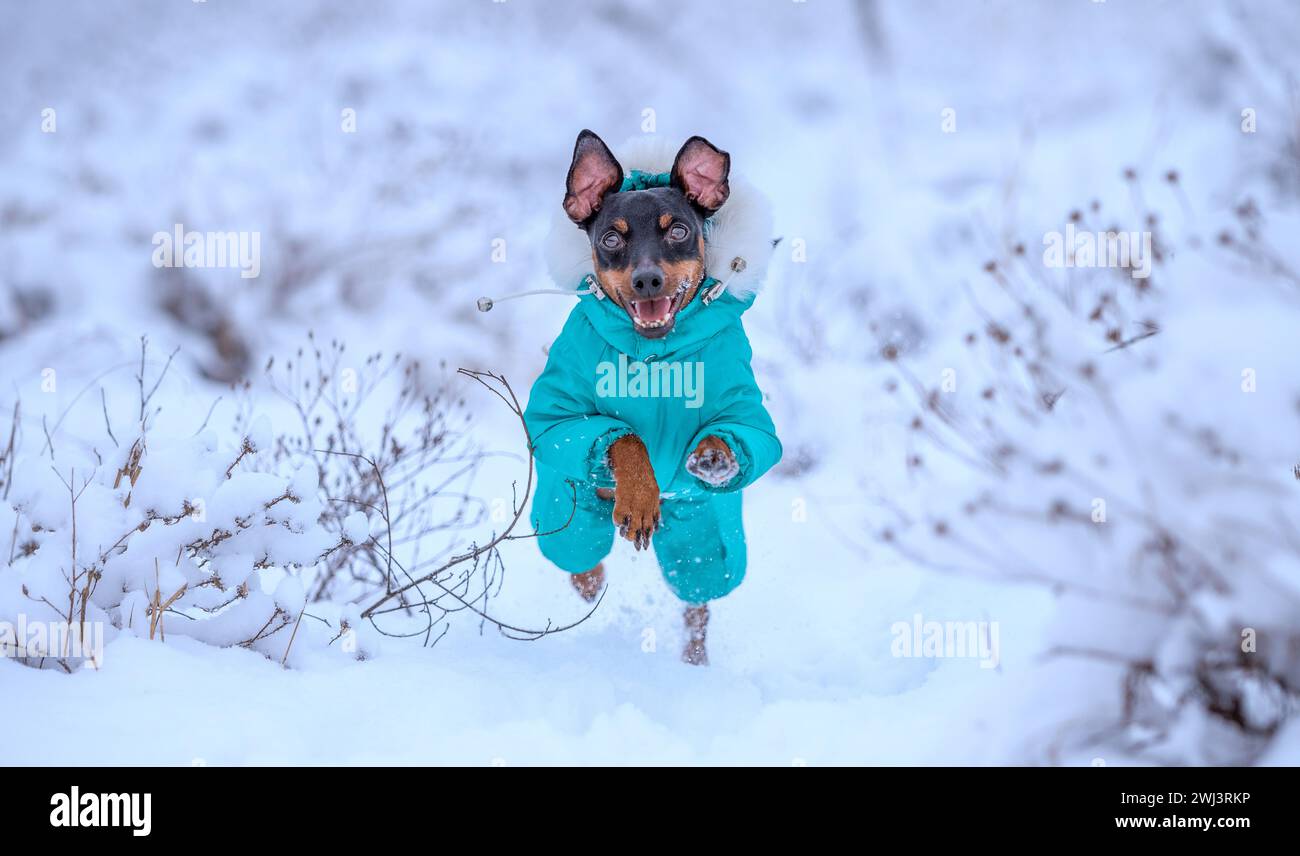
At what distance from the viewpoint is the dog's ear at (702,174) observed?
9.37 feet

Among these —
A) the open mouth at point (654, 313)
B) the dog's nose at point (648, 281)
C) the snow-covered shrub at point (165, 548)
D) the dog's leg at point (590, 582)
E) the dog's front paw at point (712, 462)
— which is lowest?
the dog's leg at point (590, 582)

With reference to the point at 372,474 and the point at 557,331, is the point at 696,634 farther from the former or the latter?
the point at 557,331

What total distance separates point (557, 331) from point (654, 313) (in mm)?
5101

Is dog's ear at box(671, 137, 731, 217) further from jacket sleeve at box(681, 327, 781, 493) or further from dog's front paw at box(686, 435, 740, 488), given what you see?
dog's front paw at box(686, 435, 740, 488)

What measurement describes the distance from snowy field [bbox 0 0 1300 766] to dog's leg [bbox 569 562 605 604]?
65 millimetres

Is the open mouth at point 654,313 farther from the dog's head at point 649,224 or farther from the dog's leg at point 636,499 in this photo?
the dog's leg at point 636,499

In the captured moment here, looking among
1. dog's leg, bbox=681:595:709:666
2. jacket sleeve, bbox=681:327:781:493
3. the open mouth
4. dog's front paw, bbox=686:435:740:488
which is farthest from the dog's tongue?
dog's leg, bbox=681:595:709:666

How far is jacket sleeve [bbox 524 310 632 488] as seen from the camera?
9.03 ft

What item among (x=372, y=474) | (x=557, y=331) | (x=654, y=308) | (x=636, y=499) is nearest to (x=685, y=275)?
(x=654, y=308)

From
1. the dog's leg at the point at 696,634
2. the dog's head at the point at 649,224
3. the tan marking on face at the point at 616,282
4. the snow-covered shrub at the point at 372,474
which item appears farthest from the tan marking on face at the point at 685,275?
the snow-covered shrub at the point at 372,474

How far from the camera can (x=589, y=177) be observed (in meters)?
2.87

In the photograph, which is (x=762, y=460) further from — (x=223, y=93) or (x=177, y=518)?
(x=223, y=93)

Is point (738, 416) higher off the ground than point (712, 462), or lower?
higher

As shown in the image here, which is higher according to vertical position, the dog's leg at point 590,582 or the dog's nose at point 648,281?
the dog's nose at point 648,281
